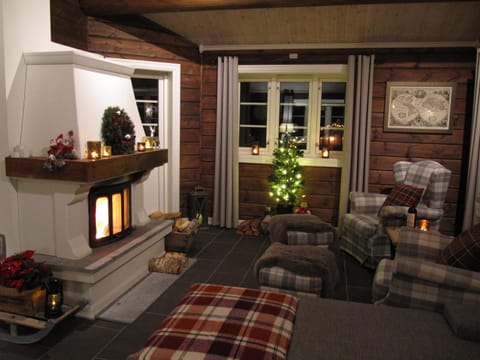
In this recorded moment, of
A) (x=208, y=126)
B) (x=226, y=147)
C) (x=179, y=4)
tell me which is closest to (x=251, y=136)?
(x=226, y=147)

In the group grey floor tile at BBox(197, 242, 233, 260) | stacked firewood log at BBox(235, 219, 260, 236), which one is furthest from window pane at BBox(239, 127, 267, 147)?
grey floor tile at BBox(197, 242, 233, 260)

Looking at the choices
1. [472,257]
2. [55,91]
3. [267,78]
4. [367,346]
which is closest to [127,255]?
[55,91]

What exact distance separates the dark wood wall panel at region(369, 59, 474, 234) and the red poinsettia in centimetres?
378

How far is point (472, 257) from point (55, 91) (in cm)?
293

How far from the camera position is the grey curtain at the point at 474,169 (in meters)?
4.64

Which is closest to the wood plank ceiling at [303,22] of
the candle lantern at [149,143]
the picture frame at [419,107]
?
the picture frame at [419,107]

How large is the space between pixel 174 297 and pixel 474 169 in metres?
3.53

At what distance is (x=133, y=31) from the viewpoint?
4.64 meters

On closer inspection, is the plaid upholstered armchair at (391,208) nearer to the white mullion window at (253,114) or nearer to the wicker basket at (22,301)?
the white mullion window at (253,114)

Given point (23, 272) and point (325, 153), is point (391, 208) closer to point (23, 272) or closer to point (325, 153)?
point (325, 153)

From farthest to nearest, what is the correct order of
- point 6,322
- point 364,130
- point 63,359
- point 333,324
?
point 364,130
point 6,322
point 63,359
point 333,324

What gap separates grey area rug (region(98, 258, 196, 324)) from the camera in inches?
121

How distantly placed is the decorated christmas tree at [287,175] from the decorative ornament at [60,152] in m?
2.68

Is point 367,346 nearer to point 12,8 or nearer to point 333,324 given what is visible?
point 333,324
